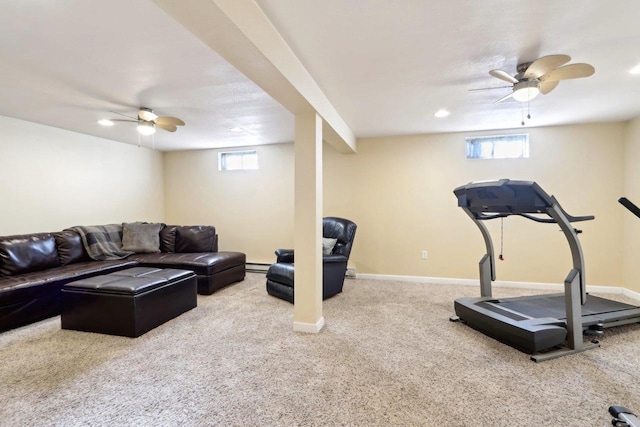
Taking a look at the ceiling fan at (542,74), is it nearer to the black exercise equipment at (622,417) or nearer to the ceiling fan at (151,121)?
the black exercise equipment at (622,417)

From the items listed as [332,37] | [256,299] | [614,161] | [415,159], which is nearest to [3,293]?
[256,299]

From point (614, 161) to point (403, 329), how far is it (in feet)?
12.4

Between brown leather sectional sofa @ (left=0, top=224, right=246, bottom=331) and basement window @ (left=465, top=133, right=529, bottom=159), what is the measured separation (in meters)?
3.94

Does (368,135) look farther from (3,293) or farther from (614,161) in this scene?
(3,293)

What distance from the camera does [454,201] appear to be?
14.7 feet

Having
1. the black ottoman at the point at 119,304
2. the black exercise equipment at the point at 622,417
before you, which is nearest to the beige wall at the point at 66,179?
the black ottoman at the point at 119,304

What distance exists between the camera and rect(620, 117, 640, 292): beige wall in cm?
367

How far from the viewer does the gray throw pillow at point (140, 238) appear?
4.56 metres

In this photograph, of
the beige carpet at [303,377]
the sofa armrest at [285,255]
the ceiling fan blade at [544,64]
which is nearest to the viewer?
the beige carpet at [303,377]

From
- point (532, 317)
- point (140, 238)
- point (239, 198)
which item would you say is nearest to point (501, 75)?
point (532, 317)

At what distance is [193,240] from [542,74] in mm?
4772

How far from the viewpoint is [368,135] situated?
4617 millimetres

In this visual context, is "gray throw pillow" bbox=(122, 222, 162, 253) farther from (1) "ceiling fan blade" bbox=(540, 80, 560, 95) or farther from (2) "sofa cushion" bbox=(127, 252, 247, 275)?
(1) "ceiling fan blade" bbox=(540, 80, 560, 95)

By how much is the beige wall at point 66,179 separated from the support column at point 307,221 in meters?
3.73
